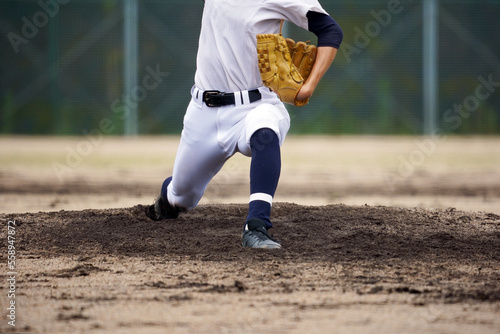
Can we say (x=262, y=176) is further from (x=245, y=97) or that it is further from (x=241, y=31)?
(x=241, y=31)

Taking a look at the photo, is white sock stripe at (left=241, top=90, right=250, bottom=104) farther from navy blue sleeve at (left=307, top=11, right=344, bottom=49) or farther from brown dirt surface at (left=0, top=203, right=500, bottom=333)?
brown dirt surface at (left=0, top=203, right=500, bottom=333)

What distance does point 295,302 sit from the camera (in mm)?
2799

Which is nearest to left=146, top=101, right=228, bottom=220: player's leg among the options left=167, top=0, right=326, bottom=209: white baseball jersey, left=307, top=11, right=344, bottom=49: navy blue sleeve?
left=167, top=0, right=326, bottom=209: white baseball jersey

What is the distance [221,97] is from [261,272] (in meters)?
1.29

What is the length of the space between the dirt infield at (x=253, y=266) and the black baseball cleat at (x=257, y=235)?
7cm

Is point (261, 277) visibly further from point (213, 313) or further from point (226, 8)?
point (226, 8)

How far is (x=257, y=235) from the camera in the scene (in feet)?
12.6

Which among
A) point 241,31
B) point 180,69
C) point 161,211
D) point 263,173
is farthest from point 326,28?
point 180,69

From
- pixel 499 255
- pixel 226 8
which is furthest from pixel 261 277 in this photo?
pixel 226 8

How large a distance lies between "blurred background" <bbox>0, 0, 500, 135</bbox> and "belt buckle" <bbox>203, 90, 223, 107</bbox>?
11902 mm

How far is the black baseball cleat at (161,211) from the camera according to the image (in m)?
5.00

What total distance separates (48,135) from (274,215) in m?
12.3

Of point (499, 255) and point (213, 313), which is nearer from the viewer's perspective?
point (213, 313)

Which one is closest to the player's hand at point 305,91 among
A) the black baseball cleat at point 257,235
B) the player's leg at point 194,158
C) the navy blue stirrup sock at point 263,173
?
the navy blue stirrup sock at point 263,173
